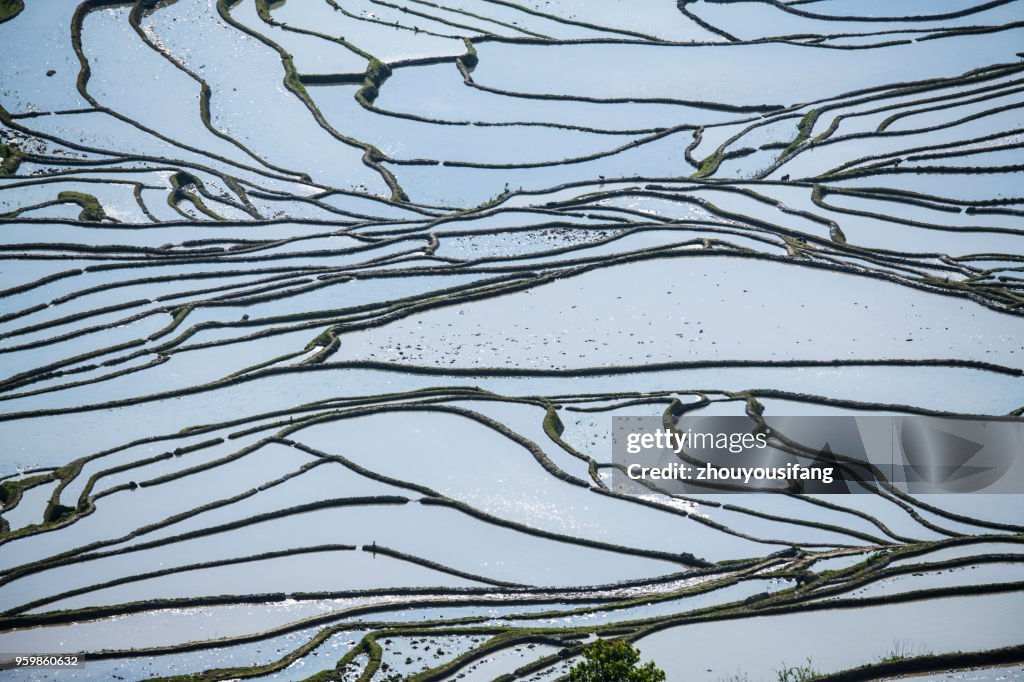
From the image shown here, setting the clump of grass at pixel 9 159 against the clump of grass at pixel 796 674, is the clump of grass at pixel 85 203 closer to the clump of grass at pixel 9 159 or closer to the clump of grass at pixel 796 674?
the clump of grass at pixel 9 159

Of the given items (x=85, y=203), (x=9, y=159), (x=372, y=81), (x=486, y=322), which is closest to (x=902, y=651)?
(x=486, y=322)

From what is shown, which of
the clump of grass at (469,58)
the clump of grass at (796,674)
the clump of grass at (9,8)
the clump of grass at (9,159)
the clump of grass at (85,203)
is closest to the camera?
the clump of grass at (796,674)

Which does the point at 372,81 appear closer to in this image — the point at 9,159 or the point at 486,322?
the point at 9,159

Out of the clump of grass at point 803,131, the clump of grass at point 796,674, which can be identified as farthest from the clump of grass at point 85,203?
the clump of grass at point 796,674

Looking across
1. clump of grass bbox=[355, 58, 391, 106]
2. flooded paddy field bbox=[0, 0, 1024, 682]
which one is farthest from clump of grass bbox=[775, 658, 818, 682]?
clump of grass bbox=[355, 58, 391, 106]

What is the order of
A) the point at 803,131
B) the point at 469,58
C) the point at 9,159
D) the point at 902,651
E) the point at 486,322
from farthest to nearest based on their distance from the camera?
the point at 469,58 → the point at 9,159 → the point at 803,131 → the point at 486,322 → the point at 902,651

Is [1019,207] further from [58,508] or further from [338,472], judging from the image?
[58,508]
